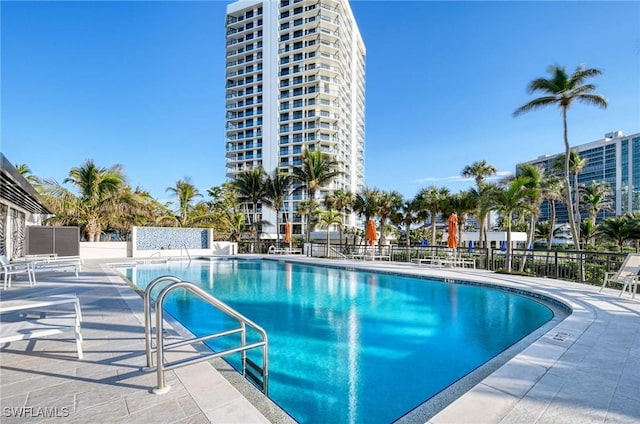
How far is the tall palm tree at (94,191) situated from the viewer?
59.4 ft

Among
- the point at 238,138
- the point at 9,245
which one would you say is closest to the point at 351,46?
the point at 238,138

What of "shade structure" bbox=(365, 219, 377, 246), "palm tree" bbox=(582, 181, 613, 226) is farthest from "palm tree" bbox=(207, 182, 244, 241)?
"palm tree" bbox=(582, 181, 613, 226)

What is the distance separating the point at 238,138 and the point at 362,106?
29887mm

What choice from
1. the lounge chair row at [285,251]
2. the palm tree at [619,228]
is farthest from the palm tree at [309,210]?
the palm tree at [619,228]

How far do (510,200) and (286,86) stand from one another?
155ft

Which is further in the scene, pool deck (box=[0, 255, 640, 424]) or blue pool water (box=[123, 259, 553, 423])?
blue pool water (box=[123, 259, 553, 423])

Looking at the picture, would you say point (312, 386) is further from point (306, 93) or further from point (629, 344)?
point (306, 93)

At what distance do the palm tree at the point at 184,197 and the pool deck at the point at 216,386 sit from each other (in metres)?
21.0

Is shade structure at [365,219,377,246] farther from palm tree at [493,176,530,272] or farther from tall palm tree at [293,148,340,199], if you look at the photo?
tall palm tree at [293,148,340,199]

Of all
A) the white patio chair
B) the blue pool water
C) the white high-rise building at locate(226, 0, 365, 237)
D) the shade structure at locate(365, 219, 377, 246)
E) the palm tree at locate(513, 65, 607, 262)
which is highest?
the white high-rise building at locate(226, 0, 365, 237)

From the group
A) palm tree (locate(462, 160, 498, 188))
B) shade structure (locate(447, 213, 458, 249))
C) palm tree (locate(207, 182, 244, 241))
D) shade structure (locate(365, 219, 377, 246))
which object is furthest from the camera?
palm tree (locate(462, 160, 498, 188))

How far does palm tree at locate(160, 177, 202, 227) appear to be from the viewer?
2376cm

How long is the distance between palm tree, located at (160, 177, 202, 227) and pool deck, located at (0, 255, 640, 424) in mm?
21028

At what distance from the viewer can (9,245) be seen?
10.7 m
